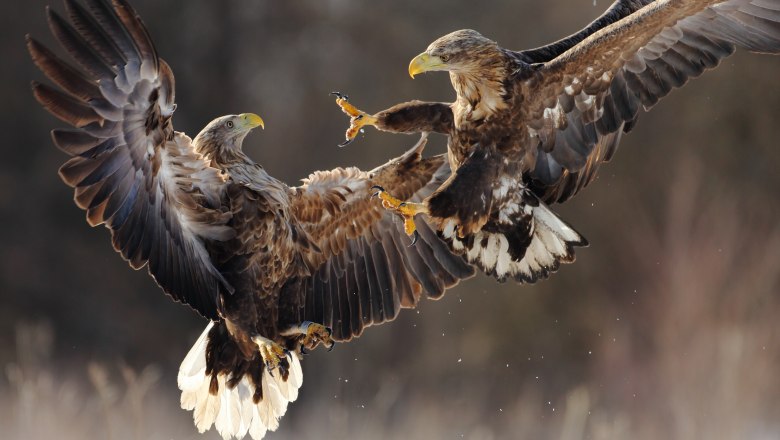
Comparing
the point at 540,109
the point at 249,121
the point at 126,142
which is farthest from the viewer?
the point at 249,121

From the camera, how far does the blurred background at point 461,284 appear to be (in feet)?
30.7

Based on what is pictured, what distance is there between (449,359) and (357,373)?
88 centimetres

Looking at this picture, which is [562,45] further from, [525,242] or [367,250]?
[367,250]

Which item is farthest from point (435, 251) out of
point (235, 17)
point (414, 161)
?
point (235, 17)

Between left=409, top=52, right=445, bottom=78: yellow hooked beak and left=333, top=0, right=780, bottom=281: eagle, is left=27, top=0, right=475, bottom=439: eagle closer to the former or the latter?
left=333, top=0, right=780, bottom=281: eagle

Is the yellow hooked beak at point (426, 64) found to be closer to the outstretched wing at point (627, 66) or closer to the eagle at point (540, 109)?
the eagle at point (540, 109)

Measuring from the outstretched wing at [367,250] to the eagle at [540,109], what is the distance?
1.54ft

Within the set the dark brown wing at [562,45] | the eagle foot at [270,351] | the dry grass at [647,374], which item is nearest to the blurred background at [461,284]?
the dry grass at [647,374]

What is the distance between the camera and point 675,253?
952cm

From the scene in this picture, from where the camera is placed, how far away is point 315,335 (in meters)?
5.11

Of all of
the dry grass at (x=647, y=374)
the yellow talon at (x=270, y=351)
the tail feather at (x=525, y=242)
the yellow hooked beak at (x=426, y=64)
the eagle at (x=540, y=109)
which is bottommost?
the dry grass at (x=647, y=374)

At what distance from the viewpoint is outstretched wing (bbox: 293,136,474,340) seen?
17.5 feet

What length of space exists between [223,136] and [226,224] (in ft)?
1.55

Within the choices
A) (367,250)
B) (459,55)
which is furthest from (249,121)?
(459,55)
